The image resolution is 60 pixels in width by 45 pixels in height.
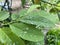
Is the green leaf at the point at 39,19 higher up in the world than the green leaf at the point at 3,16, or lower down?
higher up

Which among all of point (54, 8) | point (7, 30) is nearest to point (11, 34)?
point (7, 30)

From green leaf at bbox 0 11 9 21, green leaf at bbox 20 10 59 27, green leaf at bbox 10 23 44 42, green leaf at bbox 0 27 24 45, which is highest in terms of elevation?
green leaf at bbox 20 10 59 27

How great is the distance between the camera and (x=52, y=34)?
16.2ft

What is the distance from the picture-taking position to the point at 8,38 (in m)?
0.46

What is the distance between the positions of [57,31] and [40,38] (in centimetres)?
440

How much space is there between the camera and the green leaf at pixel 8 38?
1.48 feet

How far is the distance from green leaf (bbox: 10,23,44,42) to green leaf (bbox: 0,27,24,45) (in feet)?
0.06

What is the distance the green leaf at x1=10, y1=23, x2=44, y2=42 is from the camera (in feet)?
1.43

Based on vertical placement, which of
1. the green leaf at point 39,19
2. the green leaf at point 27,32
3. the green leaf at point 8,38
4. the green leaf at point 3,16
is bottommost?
the green leaf at point 8,38

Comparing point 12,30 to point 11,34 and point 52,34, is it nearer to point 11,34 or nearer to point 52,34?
point 11,34

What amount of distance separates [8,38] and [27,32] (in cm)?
5

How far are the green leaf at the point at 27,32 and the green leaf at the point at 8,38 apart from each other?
2 centimetres

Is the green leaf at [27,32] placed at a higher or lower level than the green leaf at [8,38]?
higher

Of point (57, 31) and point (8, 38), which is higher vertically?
point (8, 38)
